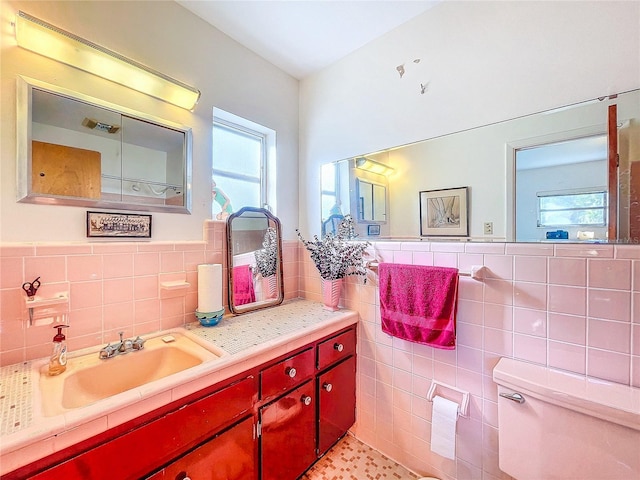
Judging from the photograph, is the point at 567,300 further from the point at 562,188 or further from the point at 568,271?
the point at 562,188

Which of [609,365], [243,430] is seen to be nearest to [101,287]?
[243,430]

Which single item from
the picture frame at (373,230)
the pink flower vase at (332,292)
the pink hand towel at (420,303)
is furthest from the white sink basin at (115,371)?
the picture frame at (373,230)

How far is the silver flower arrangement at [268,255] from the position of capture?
179 cm

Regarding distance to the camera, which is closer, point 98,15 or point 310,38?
point 98,15

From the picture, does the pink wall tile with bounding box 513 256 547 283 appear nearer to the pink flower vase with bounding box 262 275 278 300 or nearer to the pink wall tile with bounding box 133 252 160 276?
the pink flower vase with bounding box 262 275 278 300

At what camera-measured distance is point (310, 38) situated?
5.48ft

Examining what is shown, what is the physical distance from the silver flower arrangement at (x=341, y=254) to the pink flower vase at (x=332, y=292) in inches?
1.2

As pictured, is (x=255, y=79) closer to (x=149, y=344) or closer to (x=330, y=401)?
(x=149, y=344)

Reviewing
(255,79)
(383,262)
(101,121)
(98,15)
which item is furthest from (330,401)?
(98,15)

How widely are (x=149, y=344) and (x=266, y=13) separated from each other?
1832 mm

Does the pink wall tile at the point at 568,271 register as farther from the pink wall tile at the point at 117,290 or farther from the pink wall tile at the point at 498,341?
the pink wall tile at the point at 117,290

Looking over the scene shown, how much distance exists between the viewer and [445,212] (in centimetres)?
139

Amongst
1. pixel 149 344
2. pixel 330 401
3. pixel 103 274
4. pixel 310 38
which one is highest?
A: pixel 310 38

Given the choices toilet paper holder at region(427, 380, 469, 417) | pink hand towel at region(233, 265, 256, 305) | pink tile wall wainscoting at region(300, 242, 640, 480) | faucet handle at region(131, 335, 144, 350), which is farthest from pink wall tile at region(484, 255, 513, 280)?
faucet handle at region(131, 335, 144, 350)
